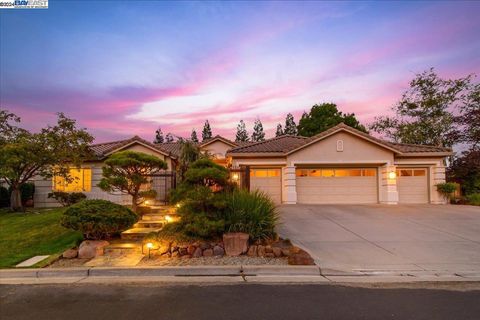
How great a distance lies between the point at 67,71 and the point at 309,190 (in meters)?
14.4

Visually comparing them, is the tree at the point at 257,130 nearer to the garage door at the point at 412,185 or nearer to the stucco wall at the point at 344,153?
the garage door at the point at 412,185

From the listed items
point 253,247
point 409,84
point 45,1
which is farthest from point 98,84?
point 409,84

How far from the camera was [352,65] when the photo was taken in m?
15.8

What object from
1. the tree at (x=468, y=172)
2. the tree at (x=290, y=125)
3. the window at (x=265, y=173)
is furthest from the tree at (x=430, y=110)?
the tree at (x=290, y=125)

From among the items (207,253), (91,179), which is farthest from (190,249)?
(91,179)

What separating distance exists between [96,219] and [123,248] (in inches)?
42.5

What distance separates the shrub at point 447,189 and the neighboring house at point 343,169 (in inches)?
12.3

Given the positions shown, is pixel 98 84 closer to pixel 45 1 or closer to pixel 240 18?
pixel 45 1

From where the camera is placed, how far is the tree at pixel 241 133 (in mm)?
62588

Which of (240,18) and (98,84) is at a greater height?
(240,18)

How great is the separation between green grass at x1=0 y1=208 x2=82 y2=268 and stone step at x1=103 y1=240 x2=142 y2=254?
926mm

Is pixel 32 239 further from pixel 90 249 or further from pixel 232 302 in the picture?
pixel 232 302

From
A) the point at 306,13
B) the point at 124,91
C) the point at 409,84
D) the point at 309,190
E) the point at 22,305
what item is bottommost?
the point at 22,305

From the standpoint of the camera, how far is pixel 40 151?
15875mm
